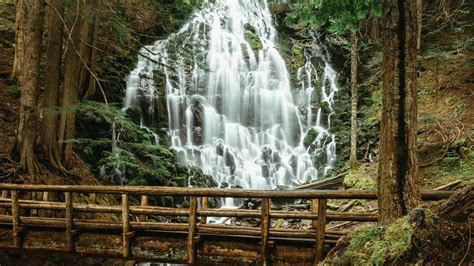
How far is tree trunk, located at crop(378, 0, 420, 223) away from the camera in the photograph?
16.4 ft

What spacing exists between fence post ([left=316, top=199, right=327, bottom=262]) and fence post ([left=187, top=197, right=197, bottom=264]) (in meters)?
1.93

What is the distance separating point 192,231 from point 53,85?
20.8ft

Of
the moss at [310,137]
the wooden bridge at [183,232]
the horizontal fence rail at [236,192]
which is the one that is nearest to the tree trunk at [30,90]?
the wooden bridge at [183,232]

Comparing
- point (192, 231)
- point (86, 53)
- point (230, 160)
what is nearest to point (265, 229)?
point (192, 231)

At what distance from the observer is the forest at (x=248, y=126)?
5.03m

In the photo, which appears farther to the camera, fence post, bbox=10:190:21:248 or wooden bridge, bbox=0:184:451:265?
fence post, bbox=10:190:21:248

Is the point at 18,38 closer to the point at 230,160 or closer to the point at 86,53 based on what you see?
the point at 86,53

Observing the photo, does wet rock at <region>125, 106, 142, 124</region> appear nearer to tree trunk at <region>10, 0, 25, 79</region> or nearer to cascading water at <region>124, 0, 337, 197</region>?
cascading water at <region>124, 0, 337, 197</region>

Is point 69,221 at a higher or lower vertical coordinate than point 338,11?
lower

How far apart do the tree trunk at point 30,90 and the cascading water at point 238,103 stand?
5.97 meters

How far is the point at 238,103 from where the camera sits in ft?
69.3

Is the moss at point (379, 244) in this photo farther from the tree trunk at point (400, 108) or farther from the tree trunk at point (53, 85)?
the tree trunk at point (53, 85)

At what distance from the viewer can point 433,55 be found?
1705cm


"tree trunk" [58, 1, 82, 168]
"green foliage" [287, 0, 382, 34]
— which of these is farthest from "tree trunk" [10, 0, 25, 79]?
"green foliage" [287, 0, 382, 34]
